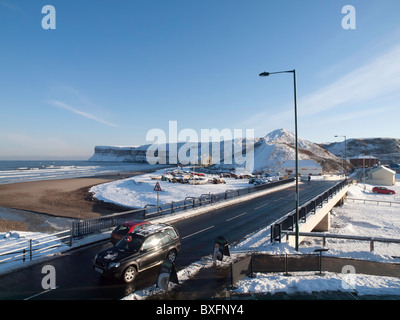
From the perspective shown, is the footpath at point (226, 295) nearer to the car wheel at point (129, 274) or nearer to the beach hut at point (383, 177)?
the car wheel at point (129, 274)

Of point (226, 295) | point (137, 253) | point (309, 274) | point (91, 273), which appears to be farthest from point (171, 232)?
point (309, 274)

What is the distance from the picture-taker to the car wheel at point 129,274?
8336 mm

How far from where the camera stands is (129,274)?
8492mm

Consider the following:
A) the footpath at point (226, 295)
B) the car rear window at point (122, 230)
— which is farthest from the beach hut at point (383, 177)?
the car rear window at point (122, 230)

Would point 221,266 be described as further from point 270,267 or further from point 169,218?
point 169,218

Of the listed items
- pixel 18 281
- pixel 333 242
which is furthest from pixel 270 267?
pixel 333 242

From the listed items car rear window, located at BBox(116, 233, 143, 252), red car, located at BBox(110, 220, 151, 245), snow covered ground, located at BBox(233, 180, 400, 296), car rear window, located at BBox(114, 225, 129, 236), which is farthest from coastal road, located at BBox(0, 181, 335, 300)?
snow covered ground, located at BBox(233, 180, 400, 296)

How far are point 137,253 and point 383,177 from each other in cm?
8841

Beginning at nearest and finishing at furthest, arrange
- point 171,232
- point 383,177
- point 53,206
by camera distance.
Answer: point 171,232 < point 53,206 < point 383,177

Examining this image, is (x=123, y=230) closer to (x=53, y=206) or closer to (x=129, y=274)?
(x=129, y=274)

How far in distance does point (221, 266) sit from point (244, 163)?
142540mm

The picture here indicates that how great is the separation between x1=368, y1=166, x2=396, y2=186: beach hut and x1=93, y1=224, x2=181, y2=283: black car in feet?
280

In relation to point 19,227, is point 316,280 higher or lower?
higher
